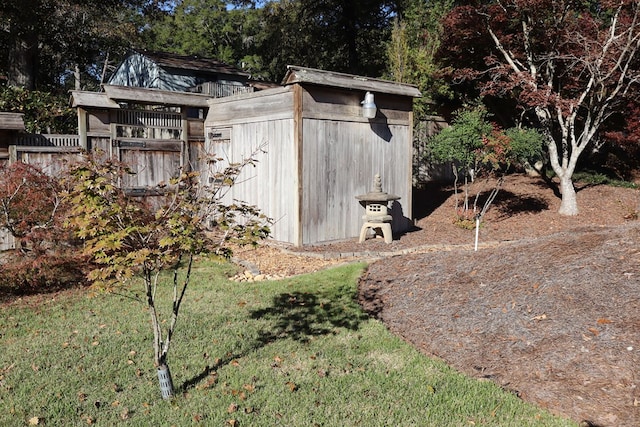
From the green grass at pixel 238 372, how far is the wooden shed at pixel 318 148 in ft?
10.6

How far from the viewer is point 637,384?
3793 mm

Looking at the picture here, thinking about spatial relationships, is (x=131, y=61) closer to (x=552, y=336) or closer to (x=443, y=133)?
(x=443, y=133)

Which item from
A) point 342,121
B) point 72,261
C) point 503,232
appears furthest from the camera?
point 503,232

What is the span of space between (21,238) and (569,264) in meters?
7.05

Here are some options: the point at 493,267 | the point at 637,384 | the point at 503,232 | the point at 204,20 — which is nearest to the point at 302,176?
the point at 493,267

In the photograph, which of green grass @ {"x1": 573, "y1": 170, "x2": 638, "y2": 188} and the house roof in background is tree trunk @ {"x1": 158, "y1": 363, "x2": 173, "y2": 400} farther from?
the house roof in background

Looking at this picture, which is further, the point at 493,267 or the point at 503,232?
the point at 503,232

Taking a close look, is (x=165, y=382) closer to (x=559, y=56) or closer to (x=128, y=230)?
(x=128, y=230)

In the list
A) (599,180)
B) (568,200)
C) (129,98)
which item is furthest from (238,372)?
(599,180)

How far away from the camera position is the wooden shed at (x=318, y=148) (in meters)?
9.23

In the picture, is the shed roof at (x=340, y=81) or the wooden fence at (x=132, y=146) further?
the wooden fence at (x=132, y=146)

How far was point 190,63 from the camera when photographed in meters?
25.6

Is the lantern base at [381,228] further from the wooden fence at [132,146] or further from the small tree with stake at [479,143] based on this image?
the wooden fence at [132,146]

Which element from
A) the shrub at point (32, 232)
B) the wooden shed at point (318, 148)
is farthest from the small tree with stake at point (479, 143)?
the shrub at point (32, 232)
